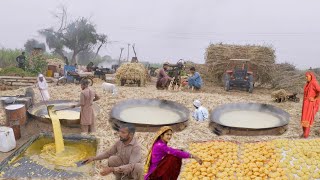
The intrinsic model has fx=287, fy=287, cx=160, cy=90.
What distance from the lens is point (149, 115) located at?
7.35 metres

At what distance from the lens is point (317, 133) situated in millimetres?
6977

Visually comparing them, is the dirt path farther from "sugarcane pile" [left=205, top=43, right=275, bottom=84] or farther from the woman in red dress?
"sugarcane pile" [left=205, top=43, right=275, bottom=84]

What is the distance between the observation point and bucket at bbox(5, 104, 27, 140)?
6177 millimetres

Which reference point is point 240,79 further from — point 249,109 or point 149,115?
point 149,115

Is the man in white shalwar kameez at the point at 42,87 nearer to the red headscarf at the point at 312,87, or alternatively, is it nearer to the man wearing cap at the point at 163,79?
the man wearing cap at the point at 163,79

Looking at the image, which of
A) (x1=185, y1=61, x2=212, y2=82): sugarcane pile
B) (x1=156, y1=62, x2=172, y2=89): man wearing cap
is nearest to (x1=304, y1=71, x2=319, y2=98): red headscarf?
(x1=156, y1=62, x2=172, y2=89): man wearing cap

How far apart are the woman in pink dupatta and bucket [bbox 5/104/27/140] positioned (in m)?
4.03

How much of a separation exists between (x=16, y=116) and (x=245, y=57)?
1007 cm

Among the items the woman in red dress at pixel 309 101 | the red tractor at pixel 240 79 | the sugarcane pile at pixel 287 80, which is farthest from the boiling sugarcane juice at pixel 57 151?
the sugarcane pile at pixel 287 80

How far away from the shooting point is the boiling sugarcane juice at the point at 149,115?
22.5ft

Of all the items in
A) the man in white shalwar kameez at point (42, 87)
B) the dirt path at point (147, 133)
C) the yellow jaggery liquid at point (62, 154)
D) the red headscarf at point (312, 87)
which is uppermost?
the red headscarf at point (312, 87)

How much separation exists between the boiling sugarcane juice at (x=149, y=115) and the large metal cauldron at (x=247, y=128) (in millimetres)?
998

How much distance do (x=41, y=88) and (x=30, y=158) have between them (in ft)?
13.2

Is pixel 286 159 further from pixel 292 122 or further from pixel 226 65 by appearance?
pixel 226 65
